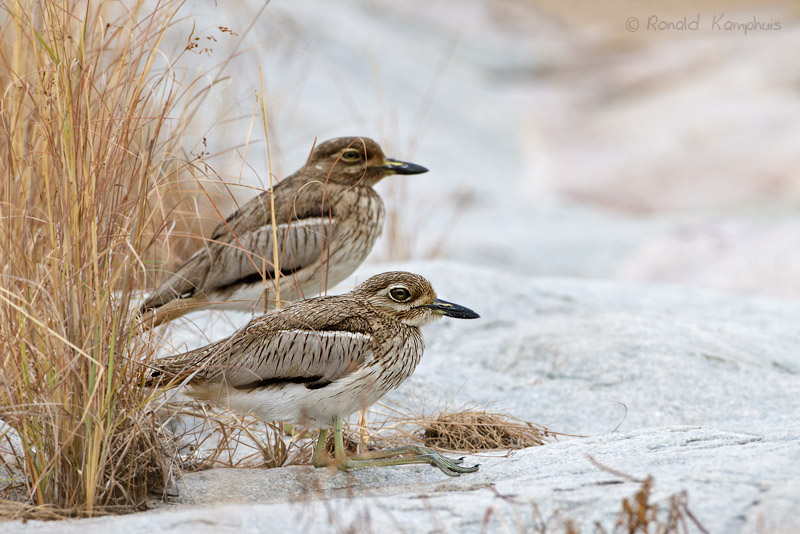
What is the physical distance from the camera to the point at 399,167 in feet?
16.3

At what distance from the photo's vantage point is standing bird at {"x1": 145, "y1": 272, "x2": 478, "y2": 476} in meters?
3.27

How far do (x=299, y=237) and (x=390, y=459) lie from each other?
155 cm

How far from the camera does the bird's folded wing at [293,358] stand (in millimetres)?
3291

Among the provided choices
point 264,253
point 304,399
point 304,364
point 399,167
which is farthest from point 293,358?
point 399,167

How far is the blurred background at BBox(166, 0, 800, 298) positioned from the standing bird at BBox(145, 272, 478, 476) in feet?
7.68

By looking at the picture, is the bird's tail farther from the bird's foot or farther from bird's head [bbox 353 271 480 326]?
the bird's foot

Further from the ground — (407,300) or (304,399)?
(407,300)

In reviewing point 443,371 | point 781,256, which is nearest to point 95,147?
point 443,371

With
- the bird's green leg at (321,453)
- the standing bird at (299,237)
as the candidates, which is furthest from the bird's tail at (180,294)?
the bird's green leg at (321,453)

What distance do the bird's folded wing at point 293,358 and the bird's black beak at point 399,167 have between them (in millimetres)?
1680

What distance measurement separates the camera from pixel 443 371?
16.0ft

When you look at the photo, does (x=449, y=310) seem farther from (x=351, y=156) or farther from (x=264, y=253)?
(x=351, y=156)

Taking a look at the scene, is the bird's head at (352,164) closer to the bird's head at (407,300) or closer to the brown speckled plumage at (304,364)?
the bird's head at (407,300)

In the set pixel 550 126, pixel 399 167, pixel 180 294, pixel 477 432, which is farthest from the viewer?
pixel 550 126
